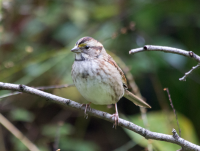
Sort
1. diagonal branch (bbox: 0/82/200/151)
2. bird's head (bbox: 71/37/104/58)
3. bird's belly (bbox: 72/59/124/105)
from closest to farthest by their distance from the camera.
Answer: diagonal branch (bbox: 0/82/200/151) → bird's belly (bbox: 72/59/124/105) → bird's head (bbox: 71/37/104/58)

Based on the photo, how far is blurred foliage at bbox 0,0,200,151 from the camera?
9.58ft

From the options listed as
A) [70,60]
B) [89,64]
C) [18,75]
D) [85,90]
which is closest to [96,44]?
[89,64]

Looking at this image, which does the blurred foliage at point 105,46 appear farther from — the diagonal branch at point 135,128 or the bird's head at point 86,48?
the diagonal branch at point 135,128

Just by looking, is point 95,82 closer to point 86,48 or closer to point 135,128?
point 86,48

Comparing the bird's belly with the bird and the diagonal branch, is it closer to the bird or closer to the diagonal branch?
the bird

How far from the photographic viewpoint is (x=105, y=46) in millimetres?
3029

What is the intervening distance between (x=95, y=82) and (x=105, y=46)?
1.21m

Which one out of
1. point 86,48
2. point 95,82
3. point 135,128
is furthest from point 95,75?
point 135,128

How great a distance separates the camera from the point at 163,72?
3.25m

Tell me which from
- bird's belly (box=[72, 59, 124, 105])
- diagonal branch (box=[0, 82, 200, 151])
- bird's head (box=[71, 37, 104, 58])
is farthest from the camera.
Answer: bird's head (box=[71, 37, 104, 58])

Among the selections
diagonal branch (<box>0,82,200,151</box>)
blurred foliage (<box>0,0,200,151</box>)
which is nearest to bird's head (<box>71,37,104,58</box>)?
diagonal branch (<box>0,82,200,151</box>)

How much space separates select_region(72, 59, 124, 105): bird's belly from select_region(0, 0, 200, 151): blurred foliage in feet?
2.97

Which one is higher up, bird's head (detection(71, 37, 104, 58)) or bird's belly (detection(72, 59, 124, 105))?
bird's head (detection(71, 37, 104, 58))

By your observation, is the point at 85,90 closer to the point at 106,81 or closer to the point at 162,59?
the point at 106,81
